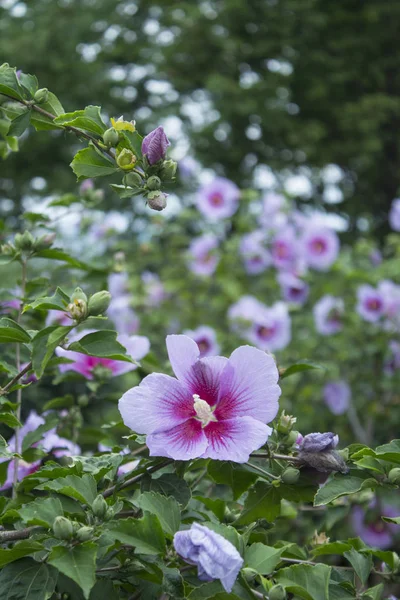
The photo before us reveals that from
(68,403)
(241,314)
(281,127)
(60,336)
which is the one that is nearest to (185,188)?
(281,127)

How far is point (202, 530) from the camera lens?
649 millimetres

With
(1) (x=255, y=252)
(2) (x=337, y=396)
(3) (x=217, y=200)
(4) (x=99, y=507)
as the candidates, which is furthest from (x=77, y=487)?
(3) (x=217, y=200)


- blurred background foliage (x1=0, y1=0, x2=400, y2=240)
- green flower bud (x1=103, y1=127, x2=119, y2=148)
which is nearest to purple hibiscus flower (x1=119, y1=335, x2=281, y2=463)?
green flower bud (x1=103, y1=127, x2=119, y2=148)

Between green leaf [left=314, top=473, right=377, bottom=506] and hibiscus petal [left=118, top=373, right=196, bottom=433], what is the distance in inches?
6.2

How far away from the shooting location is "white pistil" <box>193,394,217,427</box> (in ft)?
2.56

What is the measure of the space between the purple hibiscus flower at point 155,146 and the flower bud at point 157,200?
1.6 inches

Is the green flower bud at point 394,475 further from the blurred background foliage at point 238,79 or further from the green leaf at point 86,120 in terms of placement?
the blurred background foliage at point 238,79

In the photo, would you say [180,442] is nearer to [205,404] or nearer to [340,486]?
[205,404]

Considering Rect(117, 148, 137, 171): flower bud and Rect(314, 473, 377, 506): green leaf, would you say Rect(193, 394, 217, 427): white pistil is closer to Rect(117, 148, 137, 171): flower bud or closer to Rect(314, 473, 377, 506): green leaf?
Rect(314, 473, 377, 506): green leaf

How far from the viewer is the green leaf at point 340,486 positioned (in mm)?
747

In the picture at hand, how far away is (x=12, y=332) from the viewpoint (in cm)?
77

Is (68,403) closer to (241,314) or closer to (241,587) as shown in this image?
(241,587)

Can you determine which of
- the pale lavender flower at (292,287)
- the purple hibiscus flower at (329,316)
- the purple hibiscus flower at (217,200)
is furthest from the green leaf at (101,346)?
the purple hibiscus flower at (217,200)

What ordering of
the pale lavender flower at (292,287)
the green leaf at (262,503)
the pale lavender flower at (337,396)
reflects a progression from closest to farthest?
the green leaf at (262,503)
the pale lavender flower at (337,396)
the pale lavender flower at (292,287)
